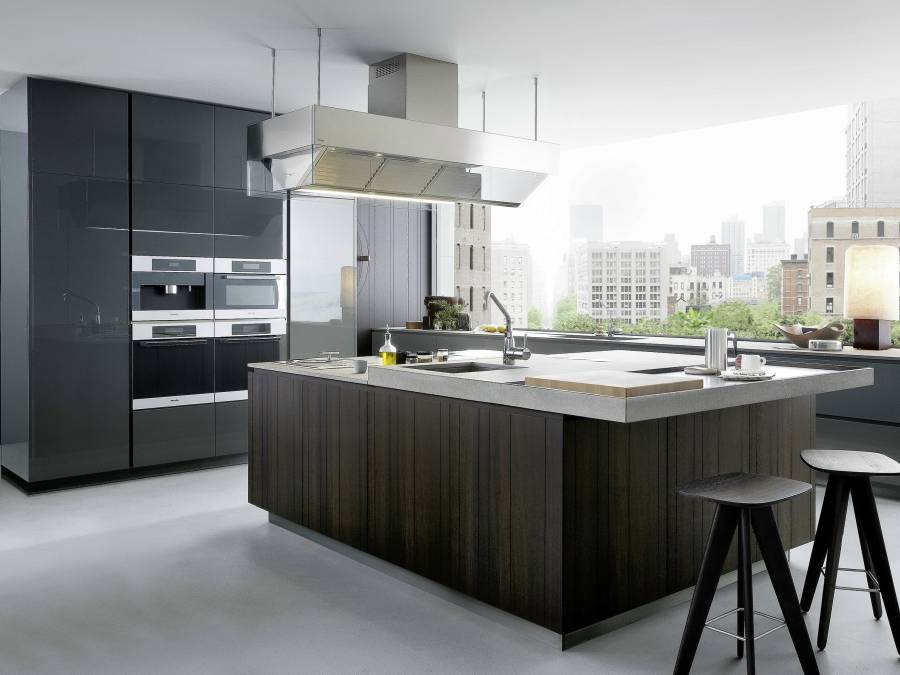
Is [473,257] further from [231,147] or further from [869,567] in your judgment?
[869,567]

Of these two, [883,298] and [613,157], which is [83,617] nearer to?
[883,298]

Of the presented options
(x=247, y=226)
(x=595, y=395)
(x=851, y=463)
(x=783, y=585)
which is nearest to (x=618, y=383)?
(x=595, y=395)

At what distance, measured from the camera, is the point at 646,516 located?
294 centimetres

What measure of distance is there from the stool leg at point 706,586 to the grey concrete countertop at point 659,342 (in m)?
2.77

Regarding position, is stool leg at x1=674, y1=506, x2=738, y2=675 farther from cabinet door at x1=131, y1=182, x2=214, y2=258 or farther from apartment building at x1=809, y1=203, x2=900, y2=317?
apartment building at x1=809, y1=203, x2=900, y2=317

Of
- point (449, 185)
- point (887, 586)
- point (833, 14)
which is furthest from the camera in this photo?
point (449, 185)

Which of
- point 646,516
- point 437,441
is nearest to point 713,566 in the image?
point 646,516

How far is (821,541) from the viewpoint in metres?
2.88

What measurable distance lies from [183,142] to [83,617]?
141 inches

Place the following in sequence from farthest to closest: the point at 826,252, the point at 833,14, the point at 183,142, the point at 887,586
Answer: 1. the point at 826,252
2. the point at 183,142
3. the point at 833,14
4. the point at 887,586

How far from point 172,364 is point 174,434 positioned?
50cm

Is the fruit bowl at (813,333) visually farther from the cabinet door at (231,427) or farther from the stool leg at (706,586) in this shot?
the cabinet door at (231,427)

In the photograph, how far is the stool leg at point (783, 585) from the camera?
Answer: 2.35 metres

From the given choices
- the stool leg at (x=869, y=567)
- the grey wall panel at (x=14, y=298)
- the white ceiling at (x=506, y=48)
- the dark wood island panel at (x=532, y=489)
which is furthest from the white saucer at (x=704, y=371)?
the grey wall panel at (x=14, y=298)
